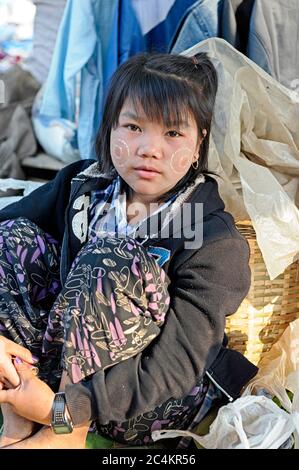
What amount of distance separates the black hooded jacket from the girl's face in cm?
8

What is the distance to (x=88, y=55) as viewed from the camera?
89.4 inches

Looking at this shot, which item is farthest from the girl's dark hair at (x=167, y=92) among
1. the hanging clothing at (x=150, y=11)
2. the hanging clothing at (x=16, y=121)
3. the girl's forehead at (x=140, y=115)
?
the hanging clothing at (x=16, y=121)

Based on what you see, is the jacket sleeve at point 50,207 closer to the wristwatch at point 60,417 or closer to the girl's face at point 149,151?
the girl's face at point 149,151

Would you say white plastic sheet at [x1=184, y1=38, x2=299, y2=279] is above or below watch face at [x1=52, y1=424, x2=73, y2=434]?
above

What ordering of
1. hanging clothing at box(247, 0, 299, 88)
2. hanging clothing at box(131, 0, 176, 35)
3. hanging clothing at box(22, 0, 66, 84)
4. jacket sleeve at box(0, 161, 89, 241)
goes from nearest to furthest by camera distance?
jacket sleeve at box(0, 161, 89, 241)
hanging clothing at box(247, 0, 299, 88)
hanging clothing at box(131, 0, 176, 35)
hanging clothing at box(22, 0, 66, 84)

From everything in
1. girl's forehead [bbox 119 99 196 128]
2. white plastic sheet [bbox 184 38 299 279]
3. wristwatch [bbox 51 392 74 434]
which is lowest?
wristwatch [bbox 51 392 74 434]

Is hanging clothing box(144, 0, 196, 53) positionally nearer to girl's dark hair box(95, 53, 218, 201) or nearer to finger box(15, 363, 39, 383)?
girl's dark hair box(95, 53, 218, 201)

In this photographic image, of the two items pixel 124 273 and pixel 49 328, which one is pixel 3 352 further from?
pixel 124 273

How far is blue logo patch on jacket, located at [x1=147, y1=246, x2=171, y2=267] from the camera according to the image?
128cm

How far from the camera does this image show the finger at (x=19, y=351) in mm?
1208

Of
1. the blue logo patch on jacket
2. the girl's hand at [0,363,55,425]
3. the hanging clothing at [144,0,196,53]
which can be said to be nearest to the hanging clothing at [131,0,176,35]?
the hanging clothing at [144,0,196,53]

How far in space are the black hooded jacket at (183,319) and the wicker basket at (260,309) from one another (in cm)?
19

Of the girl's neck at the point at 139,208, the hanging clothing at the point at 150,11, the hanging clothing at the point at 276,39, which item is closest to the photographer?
the girl's neck at the point at 139,208

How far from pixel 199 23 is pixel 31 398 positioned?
1162 mm
